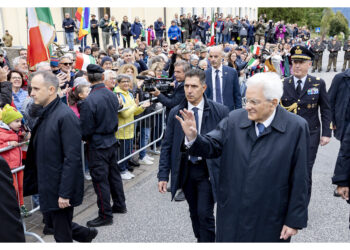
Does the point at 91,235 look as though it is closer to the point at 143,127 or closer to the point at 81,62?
the point at 143,127

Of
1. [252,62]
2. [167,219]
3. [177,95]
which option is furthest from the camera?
[252,62]

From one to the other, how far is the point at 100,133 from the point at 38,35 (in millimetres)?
2419

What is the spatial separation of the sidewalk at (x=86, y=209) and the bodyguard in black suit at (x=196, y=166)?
5.77 feet

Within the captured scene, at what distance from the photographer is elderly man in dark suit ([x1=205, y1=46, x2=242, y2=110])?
19.9 ft

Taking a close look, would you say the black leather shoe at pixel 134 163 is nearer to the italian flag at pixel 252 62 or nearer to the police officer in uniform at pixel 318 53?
the italian flag at pixel 252 62

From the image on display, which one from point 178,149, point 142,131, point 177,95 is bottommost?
point 142,131

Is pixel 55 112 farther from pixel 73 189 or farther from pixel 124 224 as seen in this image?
pixel 124 224

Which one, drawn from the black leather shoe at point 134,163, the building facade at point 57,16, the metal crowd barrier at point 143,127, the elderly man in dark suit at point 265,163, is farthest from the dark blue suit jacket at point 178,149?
the building facade at point 57,16

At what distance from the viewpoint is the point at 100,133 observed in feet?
15.1

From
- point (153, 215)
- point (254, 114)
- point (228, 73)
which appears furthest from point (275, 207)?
point (228, 73)

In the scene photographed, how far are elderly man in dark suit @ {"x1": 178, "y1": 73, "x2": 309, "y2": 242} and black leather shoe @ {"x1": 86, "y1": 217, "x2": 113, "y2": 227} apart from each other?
2405mm

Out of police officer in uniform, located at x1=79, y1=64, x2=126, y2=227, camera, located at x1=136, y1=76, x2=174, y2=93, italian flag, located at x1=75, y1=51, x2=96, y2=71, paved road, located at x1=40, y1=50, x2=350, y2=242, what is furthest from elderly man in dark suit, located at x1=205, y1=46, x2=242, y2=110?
italian flag, located at x1=75, y1=51, x2=96, y2=71

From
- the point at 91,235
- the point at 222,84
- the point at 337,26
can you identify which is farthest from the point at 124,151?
the point at 337,26

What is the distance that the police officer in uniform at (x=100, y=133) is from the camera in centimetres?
452
